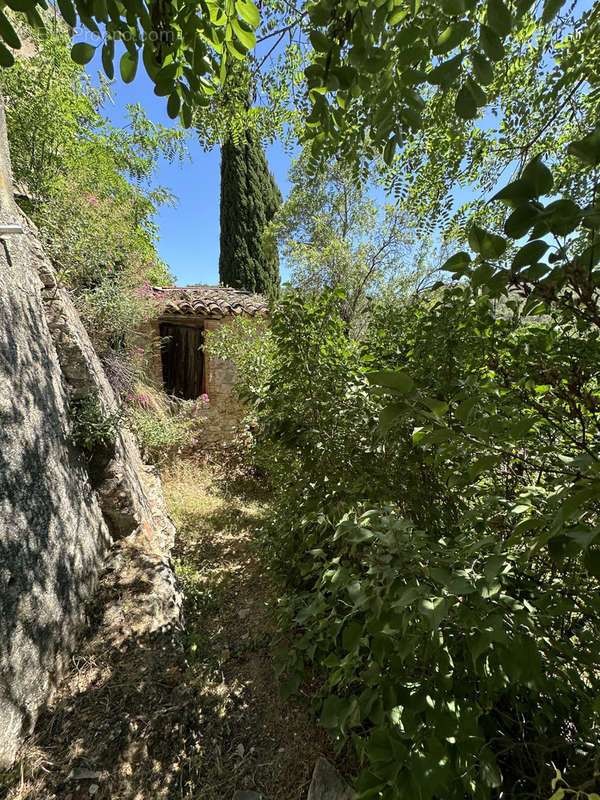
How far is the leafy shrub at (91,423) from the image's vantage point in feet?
9.19

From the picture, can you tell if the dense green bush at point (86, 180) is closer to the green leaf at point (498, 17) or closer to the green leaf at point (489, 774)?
the green leaf at point (498, 17)

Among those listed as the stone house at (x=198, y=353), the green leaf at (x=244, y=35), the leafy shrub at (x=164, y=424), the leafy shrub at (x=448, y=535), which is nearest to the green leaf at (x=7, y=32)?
the green leaf at (x=244, y=35)

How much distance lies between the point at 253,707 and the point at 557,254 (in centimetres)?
286

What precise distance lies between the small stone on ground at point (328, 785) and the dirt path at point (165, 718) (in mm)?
131

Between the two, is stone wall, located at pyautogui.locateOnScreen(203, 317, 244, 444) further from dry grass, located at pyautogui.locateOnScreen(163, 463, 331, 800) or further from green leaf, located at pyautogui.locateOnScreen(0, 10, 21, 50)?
green leaf, located at pyautogui.locateOnScreen(0, 10, 21, 50)

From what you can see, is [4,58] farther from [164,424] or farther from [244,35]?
[164,424]

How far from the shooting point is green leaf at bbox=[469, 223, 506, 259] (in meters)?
0.59

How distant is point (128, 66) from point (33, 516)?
2.28m

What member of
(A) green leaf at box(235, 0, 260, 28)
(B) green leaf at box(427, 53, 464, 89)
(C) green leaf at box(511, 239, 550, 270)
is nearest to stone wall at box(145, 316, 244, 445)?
(A) green leaf at box(235, 0, 260, 28)

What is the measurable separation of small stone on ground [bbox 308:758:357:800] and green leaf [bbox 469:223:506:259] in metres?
2.31

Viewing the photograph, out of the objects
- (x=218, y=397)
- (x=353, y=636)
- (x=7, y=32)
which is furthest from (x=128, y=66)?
(x=218, y=397)

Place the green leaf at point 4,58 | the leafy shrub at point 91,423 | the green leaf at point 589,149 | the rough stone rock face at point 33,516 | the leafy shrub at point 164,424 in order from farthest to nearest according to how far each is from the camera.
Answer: the leafy shrub at point 164,424
the leafy shrub at point 91,423
the rough stone rock face at point 33,516
the green leaf at point 4,58
the green leaf at point 589,149

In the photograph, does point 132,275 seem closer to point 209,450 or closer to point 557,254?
point 209,450

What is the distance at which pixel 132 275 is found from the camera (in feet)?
16.7
